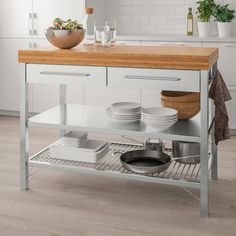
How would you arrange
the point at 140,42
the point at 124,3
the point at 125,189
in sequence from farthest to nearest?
the point at 124,3
the point at 140,42
the point at 125,189

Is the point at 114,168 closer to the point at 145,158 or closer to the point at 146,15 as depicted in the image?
the point at 145,158

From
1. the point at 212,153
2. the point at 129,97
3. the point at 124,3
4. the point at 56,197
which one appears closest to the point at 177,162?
the point at 212,153

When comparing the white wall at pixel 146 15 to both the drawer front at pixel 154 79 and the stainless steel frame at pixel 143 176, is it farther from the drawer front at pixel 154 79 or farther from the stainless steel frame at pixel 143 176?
the drawer front at pixel 154 79

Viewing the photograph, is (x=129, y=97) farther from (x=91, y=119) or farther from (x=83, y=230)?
(x=83, y=230)

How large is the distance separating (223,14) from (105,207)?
2.97m

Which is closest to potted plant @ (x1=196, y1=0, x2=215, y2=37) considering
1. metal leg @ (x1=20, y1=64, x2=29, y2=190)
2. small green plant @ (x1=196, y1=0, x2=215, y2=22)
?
small green plant @ (x1=196, y1=0, x2=215, y2=22)

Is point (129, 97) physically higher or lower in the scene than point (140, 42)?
lower

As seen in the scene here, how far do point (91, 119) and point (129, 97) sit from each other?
1878 mm

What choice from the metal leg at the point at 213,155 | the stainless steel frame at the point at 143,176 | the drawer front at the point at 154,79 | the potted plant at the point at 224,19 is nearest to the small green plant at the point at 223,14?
the potted plant at the point at 224,19

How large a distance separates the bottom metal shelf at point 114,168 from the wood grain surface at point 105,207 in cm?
17

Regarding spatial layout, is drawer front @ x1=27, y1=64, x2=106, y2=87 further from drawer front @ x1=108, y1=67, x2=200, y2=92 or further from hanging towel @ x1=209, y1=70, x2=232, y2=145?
hanging towel @ x1=209, y1=70, x2=232, y2=145

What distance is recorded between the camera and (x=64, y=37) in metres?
3.30

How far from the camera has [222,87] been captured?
3.33 metres

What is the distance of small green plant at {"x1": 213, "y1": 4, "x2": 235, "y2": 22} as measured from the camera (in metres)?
5.23
